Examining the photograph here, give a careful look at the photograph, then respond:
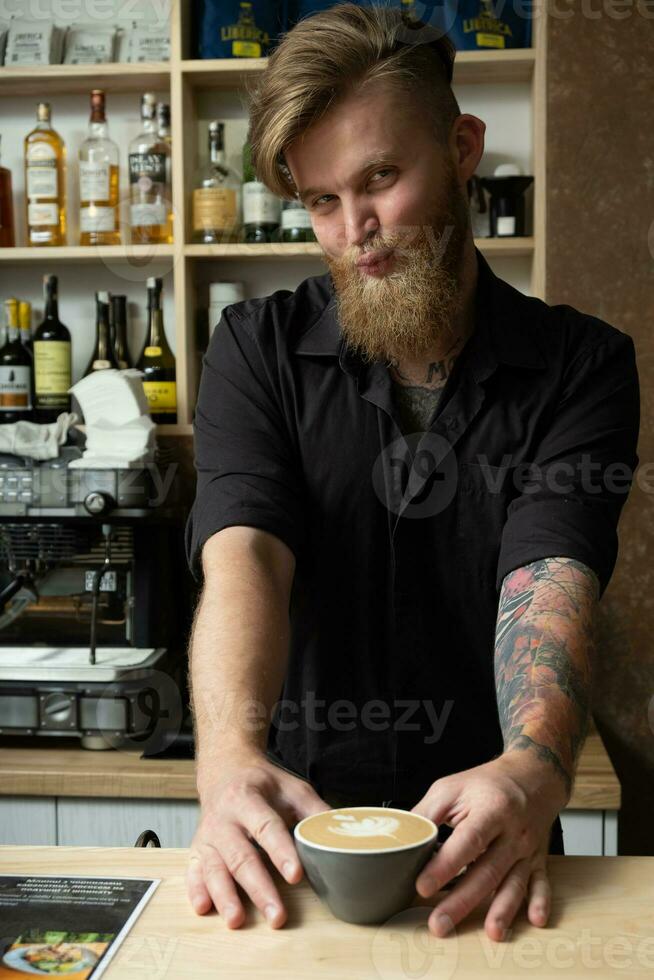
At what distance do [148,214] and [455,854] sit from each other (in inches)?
70.5

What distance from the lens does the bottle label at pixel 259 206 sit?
2.15 meters

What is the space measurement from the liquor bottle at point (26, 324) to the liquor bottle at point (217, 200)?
1.27 ft

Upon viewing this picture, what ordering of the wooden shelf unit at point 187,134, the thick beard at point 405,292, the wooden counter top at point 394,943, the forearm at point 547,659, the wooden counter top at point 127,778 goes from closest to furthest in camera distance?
1. the wooden counter top at point 394,943
2. the forearm at point 547,659
3. the thick beard at point 405,292
4. the wooden counter top at point 127,778
5. the wooden shelf unit at point 187,134

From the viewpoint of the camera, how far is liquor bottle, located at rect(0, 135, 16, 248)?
7.47 ft

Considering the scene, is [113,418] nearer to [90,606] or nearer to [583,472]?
[90,606]

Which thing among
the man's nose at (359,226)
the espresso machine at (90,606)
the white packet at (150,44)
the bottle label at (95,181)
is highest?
the white packet at (150,44)

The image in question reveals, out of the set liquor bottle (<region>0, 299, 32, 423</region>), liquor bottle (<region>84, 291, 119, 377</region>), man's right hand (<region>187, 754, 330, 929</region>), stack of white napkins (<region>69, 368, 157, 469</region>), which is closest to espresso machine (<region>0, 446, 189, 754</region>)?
stack of white napkins (<region>69, 368, 157, 469</region>)

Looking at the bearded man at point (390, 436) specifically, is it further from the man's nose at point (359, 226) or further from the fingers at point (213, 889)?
the fingers at point (213, 889)

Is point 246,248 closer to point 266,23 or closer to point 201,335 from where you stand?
point 201,335

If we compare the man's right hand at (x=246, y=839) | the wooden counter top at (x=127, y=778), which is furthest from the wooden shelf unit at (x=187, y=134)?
the man's right hand at (x=246, y=839)

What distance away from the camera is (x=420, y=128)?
3.79ft

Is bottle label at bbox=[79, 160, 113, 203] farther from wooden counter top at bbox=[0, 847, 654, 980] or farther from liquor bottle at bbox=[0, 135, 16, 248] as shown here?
wooden counter top at bbox=[0, 847, 654, 980]

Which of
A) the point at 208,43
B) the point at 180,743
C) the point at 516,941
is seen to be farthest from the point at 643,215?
the point at 516,941

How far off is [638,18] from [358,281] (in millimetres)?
1183
